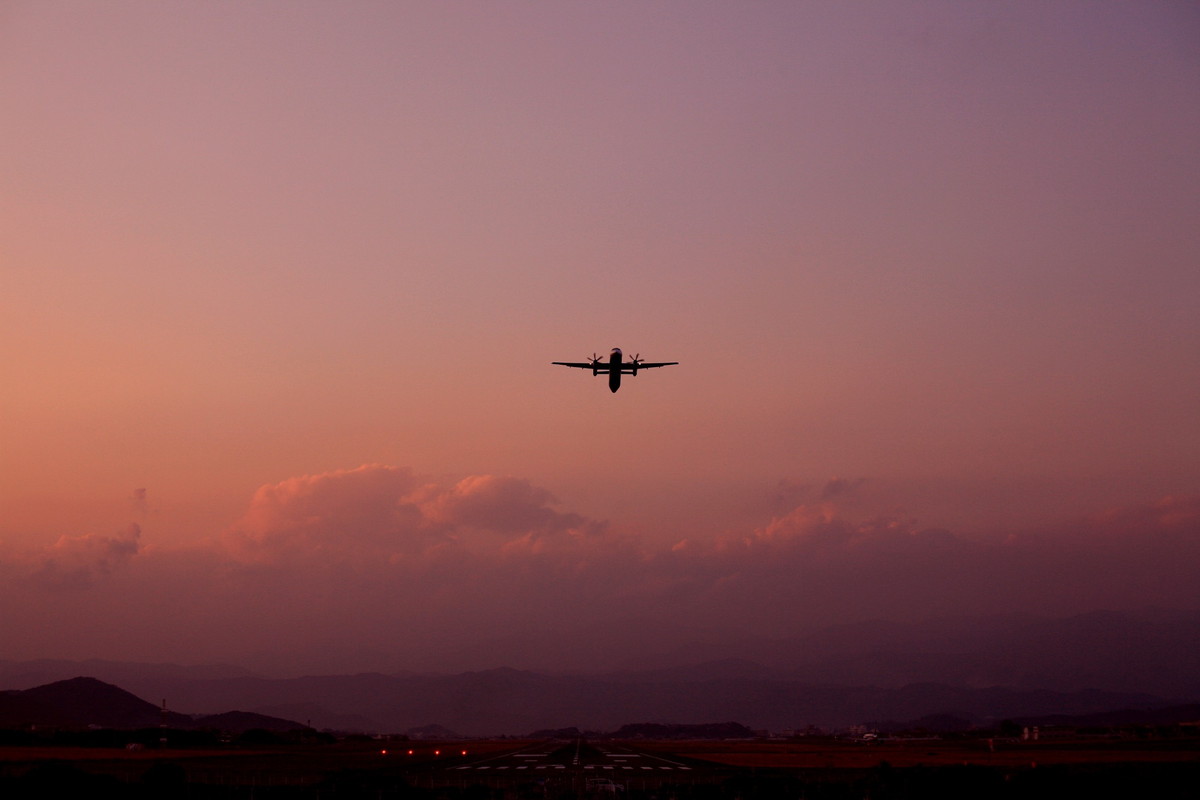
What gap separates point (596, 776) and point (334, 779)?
30.9 metres

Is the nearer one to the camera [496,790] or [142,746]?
[496,790]

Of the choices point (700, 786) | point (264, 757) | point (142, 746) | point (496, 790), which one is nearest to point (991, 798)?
point (700, 786)

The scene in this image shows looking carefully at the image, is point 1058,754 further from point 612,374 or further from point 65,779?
point 65,779

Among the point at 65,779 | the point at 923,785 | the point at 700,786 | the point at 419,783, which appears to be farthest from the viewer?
the point at 419,783

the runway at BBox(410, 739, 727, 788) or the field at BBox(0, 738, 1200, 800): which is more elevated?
the field at BBox(0, 738, 1200, 800)

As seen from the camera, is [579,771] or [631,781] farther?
[579,771]

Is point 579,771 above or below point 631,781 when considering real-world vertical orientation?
below

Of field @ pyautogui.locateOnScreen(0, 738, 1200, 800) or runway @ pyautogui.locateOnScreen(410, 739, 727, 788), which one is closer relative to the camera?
field @ pyautogui.locateOnScreen(0, 738, 1200, 800)

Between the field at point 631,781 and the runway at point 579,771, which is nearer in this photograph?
the field at point 631,781

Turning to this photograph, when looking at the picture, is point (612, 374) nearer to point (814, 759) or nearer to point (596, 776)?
point (596, 776)

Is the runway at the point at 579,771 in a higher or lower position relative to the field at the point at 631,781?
lower

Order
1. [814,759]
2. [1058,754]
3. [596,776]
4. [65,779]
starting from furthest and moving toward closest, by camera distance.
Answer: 1. [814,759]
2. [1058,754]
3. [596,776]
4. [65,779]

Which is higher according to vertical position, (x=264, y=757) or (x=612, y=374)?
(x=612, y=374)

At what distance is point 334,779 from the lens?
95312 millimetres
